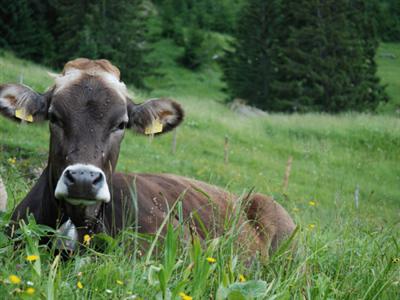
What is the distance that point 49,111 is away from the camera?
4.91 m

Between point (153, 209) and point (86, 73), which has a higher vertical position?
point (86, 73)

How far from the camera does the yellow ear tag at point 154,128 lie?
555 cm

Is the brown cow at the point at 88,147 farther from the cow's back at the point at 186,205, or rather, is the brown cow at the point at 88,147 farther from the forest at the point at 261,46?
the forest at the point at 261,46

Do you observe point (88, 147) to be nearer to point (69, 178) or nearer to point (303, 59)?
point (69, 178)

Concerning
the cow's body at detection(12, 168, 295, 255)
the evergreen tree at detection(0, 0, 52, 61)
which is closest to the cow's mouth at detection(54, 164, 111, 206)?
the cow's body at detection(12, 168, 295, 255)

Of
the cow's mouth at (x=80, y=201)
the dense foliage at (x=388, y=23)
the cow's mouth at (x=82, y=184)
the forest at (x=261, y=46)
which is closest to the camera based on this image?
the cow's mouth at (x=82, y=184)

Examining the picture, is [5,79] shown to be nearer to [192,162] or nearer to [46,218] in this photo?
[192,162]

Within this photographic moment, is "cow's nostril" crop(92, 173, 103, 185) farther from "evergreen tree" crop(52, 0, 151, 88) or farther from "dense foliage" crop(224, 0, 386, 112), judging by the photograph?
"dense foliage" crop(224, 0, 386, 112)

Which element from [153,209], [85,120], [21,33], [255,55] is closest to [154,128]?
[153,209]

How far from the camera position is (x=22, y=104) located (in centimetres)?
521

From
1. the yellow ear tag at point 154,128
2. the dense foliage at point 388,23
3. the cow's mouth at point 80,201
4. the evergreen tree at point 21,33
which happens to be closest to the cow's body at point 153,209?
the cow's mouth at point 80,201

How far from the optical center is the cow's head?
4.33 metres

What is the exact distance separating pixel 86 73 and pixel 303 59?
48.5 meters

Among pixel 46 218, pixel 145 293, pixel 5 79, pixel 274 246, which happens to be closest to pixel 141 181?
pixel 46 218
